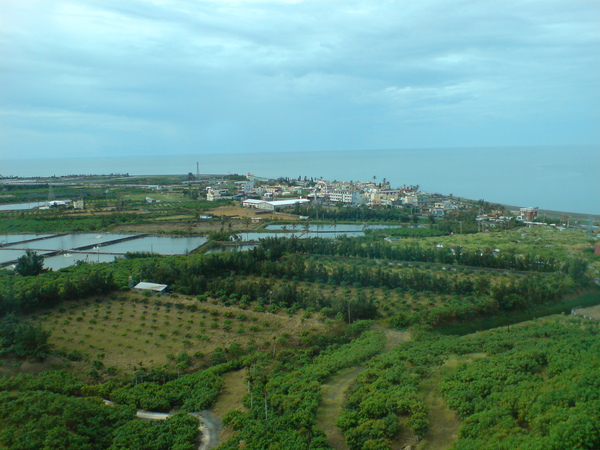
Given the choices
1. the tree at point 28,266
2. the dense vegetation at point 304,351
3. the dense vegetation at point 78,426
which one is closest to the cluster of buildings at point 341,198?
the dense vegetation at point 304,351

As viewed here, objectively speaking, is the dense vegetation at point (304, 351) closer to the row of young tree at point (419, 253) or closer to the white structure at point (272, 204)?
the row of young tree at point (419, 253)

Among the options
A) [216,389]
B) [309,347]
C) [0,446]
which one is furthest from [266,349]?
[0,446]

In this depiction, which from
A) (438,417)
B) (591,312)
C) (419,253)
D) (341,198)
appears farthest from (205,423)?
(341,198)

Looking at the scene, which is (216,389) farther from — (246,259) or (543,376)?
(246,259)

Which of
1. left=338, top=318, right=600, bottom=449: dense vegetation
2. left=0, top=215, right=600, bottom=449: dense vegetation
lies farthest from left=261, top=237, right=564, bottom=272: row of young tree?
left=338, top=318, right=600, bottom=449: dense vegetation

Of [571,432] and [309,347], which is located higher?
[571,432]

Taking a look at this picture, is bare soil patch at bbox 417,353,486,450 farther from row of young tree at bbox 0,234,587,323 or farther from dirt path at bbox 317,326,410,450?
row of young tree at bbox 0,234,587,323
